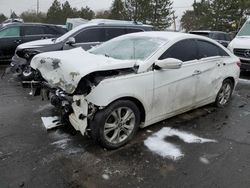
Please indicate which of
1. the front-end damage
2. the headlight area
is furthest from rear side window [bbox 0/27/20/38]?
the headlight area

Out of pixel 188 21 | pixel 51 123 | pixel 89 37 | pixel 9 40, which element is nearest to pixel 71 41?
pixel 89 37

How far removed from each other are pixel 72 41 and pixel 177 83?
181 inches

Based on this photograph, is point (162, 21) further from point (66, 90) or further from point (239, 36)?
point (66, 90)

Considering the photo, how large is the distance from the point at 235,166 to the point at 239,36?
773 centimetres

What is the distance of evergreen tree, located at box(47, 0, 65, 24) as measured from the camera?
176 ft

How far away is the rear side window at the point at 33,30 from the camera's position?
12008 mm

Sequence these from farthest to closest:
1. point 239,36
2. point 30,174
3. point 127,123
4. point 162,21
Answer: point 162,21
point 239,36
point 127,123
point 30,174

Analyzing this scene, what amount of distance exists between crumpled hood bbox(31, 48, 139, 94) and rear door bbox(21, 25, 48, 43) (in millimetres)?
7535

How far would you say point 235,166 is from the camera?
13.1 ft

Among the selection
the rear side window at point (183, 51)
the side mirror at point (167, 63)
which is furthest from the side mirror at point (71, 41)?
the side mirror at point (167, 63)

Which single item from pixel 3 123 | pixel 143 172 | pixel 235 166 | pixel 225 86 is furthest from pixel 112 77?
pixel 225 86

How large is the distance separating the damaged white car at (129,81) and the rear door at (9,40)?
7.23 m

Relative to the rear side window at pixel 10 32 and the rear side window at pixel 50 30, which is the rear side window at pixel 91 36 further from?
the rear side window at pixel 10 32

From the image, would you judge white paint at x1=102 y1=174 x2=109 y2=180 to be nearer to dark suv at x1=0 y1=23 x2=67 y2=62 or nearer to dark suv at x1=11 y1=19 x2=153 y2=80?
dark suv at x1=11 y1=19 x2=153 y2=80
